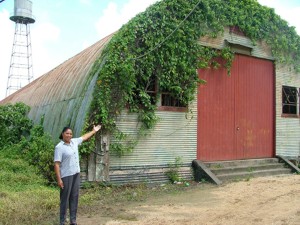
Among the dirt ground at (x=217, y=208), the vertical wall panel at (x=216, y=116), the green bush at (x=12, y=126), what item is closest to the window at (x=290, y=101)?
the vertical wall panel at (x=216, y=116)

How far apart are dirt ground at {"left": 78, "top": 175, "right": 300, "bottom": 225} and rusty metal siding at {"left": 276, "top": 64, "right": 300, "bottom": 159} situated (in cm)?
394

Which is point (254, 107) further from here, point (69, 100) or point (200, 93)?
point (69, 100)

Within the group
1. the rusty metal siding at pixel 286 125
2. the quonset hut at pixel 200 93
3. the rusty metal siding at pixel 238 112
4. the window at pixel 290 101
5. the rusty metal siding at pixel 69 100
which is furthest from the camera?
the window at pixel 290 101

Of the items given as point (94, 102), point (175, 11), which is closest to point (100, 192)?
point (94, 102)

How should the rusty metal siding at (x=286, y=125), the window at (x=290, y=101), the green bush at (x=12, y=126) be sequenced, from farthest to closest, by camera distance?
the green bush at (x=12, y=126) → the window at (x=290, y=101) → the rusty metal siding at (x=286, y=125)

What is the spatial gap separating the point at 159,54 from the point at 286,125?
663 cm

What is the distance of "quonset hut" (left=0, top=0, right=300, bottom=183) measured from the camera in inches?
386

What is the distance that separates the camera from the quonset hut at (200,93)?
32.2 feet

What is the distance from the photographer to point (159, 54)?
10.3 metres


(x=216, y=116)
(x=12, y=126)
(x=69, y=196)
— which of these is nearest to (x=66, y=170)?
(x=69, y=196)

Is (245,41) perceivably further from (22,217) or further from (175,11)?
(22,217)

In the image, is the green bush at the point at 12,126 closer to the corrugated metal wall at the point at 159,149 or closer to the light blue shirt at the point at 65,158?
the corrugated metal wall at the point at 159,149

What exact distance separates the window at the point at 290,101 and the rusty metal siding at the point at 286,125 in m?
0.23

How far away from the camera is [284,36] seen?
45.0 ft
